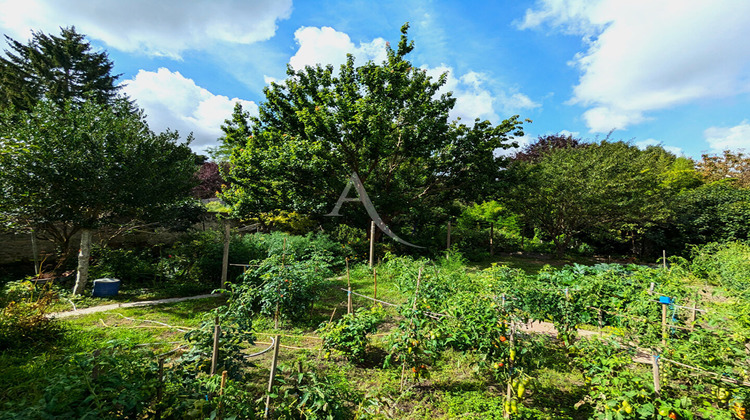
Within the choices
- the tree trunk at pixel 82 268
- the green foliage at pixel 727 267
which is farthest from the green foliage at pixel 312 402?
the tree trunk at pixel 82 268

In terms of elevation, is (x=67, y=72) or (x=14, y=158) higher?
(x=67, y=72)

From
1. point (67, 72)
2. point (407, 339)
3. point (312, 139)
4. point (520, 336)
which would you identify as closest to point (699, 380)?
point (520, 336)

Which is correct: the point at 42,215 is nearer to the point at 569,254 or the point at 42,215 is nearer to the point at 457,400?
the point at 457,400

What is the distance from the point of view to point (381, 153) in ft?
32.4

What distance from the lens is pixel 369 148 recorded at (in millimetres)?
9484

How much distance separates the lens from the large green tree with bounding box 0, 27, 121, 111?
1689cm

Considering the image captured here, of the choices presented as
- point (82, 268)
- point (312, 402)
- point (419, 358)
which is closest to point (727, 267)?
point (419, 358)

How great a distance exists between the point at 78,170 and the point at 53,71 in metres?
21.8

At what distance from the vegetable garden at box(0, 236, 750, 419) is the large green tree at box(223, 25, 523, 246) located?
561 cm

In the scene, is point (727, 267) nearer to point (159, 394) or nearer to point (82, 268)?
point (159, 394)

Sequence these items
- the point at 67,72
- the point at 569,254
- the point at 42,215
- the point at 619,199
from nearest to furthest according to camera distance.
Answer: the point at 42,215 < the point at 619,199 < the point at 569,254 < the point at 67,72

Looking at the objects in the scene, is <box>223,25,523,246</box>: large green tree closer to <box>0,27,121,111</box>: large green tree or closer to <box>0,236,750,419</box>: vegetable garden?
<box>0,236,750,419</box>: vegetable garden

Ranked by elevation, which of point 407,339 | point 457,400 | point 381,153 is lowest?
point 457,400

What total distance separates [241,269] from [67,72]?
24.1 metres
